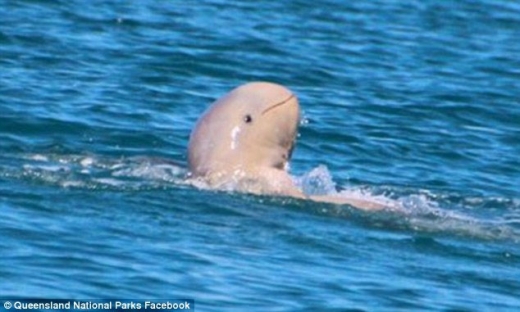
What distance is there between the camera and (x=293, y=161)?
21.0 meters

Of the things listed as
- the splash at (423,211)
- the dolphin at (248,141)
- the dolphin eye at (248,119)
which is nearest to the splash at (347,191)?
the splash at (423,211)

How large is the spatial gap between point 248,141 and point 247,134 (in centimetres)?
6

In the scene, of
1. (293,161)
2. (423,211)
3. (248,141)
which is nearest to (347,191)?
(423,211)

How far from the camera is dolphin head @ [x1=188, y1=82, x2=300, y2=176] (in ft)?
58.0

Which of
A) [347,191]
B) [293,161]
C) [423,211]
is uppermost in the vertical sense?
[423,211]

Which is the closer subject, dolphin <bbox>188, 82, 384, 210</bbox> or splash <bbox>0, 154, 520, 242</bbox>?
splash <bbox>0, 154, 520, 242</bbox>

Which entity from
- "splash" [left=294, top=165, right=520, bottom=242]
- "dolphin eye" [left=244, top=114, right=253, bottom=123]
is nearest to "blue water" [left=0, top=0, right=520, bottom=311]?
"splash" [left=294, top=165, right=520, bottom=242]

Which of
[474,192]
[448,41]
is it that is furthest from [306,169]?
[448,41]

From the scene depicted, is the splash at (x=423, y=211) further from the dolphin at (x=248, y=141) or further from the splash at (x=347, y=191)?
the dolphin at (x=248, y=141)

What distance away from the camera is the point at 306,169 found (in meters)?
20.6

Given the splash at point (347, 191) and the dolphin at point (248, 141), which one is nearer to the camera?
the splash at point (347, 191)

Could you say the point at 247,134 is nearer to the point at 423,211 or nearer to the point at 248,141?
the point at 248,141

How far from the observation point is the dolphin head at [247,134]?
17688mm

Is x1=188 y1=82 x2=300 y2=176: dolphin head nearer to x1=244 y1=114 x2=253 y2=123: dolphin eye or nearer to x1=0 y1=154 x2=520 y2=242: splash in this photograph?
x1=244 y1=114 x2=253 y2=123: dolphin eye
